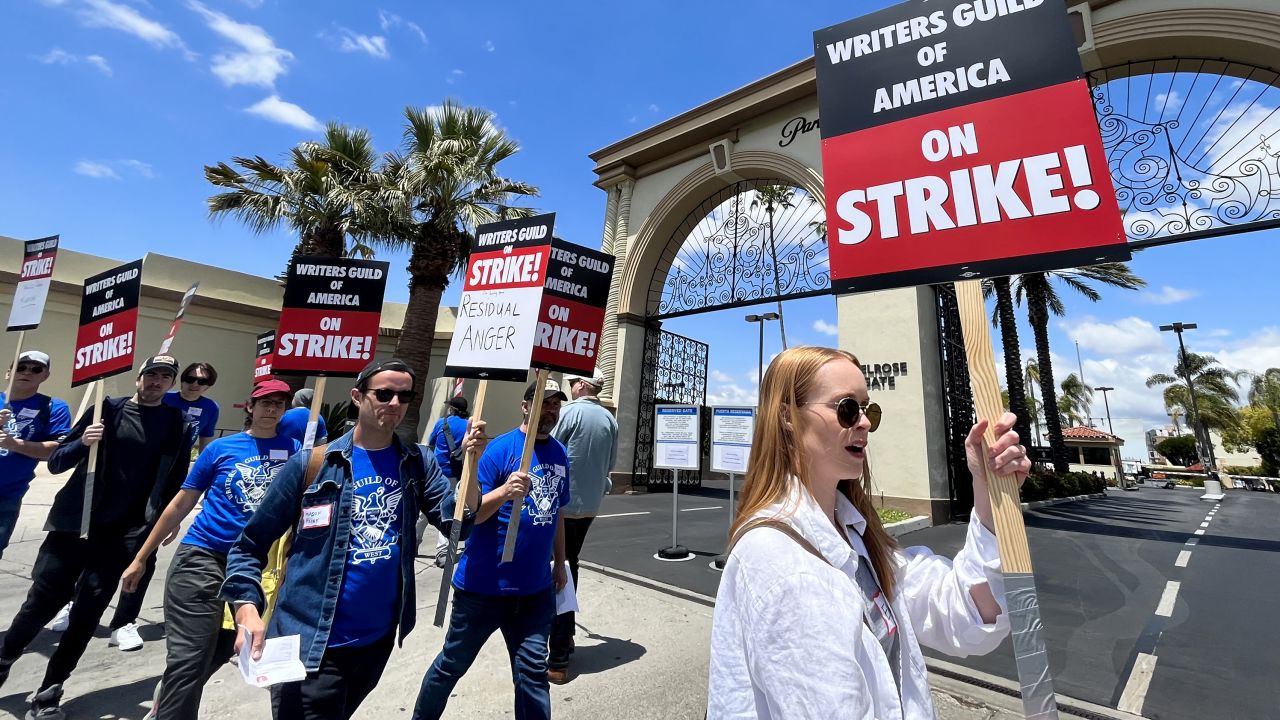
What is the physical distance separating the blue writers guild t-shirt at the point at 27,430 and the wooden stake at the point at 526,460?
3.61 m

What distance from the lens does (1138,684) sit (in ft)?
12.1

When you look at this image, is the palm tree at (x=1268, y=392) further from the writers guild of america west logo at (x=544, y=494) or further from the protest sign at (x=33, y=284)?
the protest sign at (x=33, y=284)

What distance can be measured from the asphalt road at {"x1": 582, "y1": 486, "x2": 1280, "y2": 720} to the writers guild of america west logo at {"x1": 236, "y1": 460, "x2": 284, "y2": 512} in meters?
4.12

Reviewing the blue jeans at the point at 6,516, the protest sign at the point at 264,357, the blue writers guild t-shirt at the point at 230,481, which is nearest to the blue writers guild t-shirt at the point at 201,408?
the blue jeans at the point at 6,516

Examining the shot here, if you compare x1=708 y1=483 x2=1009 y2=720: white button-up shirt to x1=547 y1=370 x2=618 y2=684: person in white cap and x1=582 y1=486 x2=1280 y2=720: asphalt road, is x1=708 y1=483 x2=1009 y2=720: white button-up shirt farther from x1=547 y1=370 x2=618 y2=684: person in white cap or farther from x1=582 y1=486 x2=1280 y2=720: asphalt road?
x1=582 y1=486 x2=1280 y2=720: asphalt road

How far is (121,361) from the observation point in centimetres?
472

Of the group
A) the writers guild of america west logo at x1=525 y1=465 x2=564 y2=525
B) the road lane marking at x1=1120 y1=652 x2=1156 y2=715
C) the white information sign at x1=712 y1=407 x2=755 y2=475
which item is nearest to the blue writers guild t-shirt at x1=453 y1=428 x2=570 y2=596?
the writers guild of america west logo at x1=525 y1=465 x2=564 y2=525

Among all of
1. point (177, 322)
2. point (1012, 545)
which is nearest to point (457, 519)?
point (1012, 545)

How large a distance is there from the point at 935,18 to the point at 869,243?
0.85 metres

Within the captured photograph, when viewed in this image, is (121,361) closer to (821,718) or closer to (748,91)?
(821,718)

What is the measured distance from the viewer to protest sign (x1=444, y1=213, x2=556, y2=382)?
3.50 meters

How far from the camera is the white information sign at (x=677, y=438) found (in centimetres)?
792

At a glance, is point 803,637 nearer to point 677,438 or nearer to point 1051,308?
point 677,438

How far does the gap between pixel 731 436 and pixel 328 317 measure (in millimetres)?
4960
